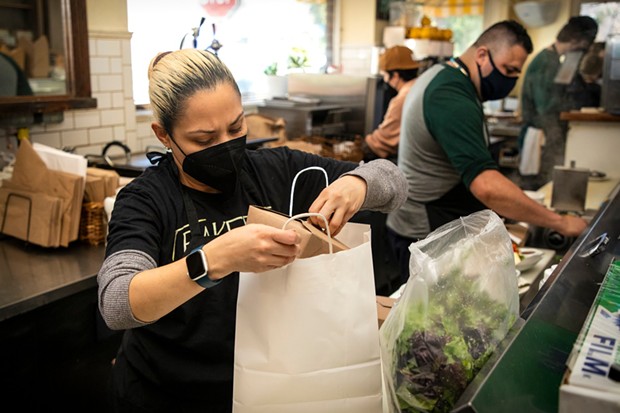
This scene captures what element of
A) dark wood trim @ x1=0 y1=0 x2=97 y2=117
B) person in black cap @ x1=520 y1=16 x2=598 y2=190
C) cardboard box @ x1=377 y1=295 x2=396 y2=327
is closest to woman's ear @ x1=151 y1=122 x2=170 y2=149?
cardboard box @ x1=377 y1=295 x2=396 y2=327

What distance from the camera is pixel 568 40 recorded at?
5246 millimetres

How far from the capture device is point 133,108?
11.8 feet

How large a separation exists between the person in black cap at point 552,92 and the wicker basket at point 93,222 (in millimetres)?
4083

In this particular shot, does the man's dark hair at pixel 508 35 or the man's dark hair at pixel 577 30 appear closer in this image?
the man's dark hair at pixel 508 35

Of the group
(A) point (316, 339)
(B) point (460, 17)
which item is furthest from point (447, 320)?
(B) point (460, 17)

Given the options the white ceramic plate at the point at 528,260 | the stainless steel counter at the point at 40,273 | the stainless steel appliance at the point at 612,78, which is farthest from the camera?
the stainless steel appliance at the point at 612,78

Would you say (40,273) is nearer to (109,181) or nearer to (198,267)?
(109,181)

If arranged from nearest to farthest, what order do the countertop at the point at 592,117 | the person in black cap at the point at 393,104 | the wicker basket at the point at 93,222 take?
the wicker basket at the point at 93,222 < the countertop at the point at 592,117 < the person in black cap at the point at 393,104

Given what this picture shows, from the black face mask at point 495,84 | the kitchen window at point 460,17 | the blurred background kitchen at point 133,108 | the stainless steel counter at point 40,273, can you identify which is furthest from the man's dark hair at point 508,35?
the kitchen window at point 460,17

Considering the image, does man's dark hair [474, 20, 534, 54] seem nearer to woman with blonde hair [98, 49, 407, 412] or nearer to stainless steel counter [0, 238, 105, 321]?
woman with blonde hair [98, 49, 407, 412]

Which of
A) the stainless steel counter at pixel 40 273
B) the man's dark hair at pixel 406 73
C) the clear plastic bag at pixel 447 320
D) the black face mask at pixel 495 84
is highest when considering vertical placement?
the man's dark hair at pixel 406 73

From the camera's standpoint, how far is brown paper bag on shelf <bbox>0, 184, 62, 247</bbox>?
248 cm

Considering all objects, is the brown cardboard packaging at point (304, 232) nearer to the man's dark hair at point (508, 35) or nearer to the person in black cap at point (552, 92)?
the man's dark hair at point (508, 35)

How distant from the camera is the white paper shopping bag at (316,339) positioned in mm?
1044
